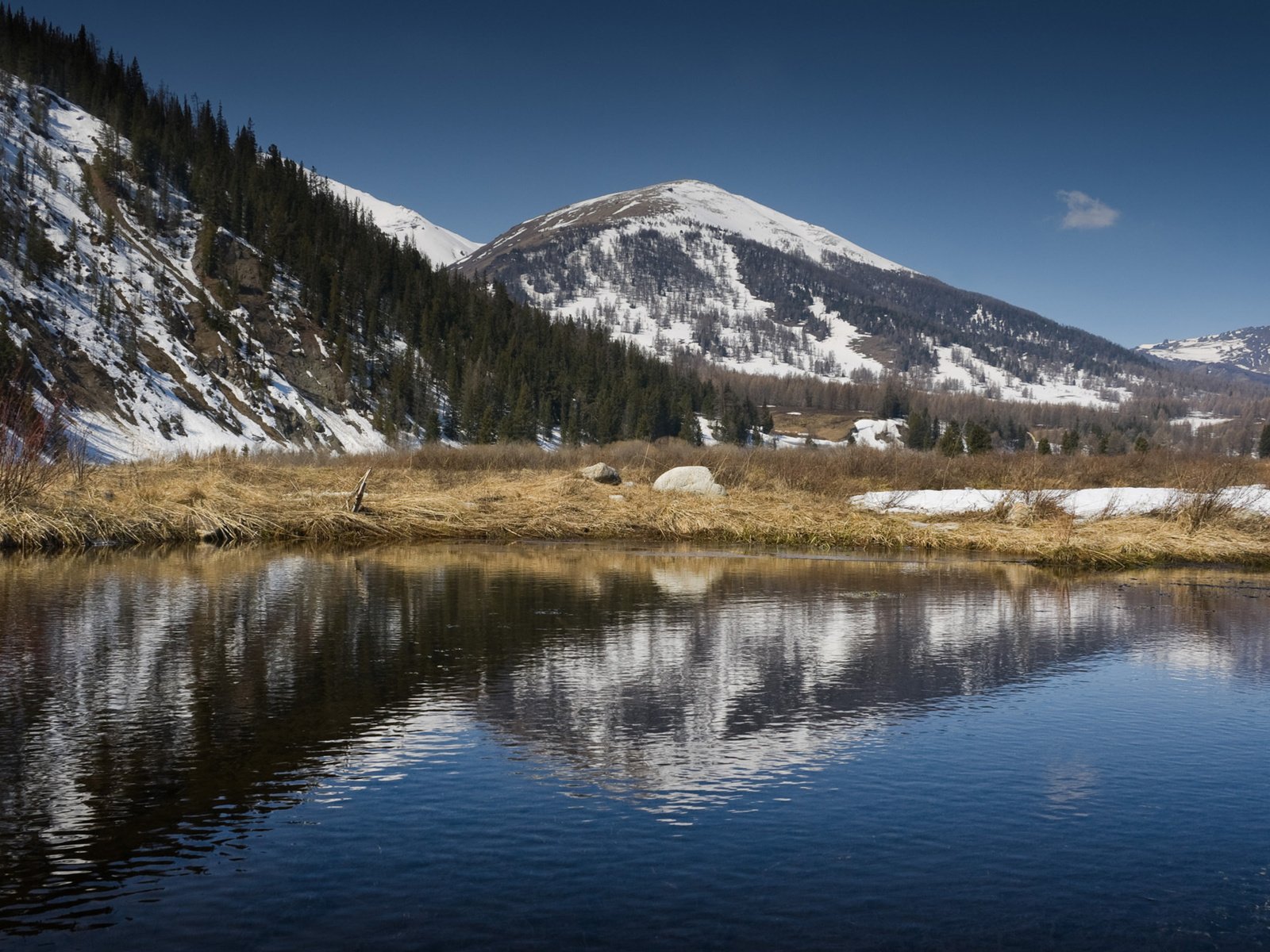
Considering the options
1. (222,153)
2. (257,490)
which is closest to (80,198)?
(222,153)

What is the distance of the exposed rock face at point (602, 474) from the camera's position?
33.0m

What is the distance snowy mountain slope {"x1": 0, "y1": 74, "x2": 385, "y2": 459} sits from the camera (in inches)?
2219

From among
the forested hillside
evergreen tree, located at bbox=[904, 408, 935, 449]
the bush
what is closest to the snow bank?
the bush

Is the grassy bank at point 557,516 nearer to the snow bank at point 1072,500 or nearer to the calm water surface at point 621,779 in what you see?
the snow bank at point 1072,500

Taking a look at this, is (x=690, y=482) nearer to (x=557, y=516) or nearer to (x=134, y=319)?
(x=557, y=516)

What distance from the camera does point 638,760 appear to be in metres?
7.22

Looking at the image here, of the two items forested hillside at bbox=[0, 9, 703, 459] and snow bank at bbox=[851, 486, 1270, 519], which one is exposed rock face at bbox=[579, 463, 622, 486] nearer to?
snow bank at bbox=[851, 486, 1270, 519]

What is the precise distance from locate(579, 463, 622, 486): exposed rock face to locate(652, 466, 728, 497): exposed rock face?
68.1 inches

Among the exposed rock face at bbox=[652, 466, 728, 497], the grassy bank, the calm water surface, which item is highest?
the exposed rock face at bbox=[652, 466, 728, 497]

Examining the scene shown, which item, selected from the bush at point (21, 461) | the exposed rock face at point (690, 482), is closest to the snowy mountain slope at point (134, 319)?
the bush at point (21, 461)

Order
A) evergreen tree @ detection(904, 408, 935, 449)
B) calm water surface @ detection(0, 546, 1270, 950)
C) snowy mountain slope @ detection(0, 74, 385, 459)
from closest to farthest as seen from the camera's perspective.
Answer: calm water surface @ detection(0, 546, 1270, 950)
snowy mountain slope @ detection(0, 74, 385, 459)
evergreen tree @ detection(904, 408, 935, 449)

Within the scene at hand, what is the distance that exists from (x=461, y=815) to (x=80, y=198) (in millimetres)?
78235

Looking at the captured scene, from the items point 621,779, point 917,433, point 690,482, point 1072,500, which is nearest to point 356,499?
point 690,482

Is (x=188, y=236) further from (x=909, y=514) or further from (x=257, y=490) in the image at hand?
(x=909, y=514)
